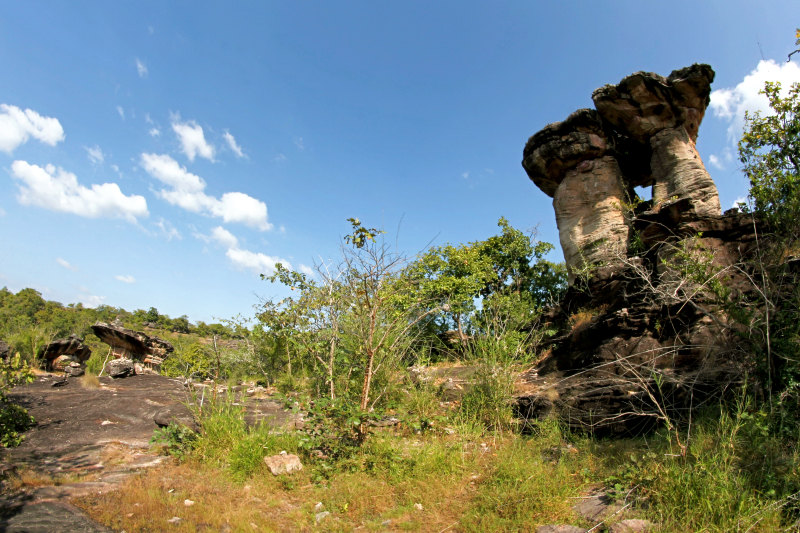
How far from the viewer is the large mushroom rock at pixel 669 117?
1133 cm

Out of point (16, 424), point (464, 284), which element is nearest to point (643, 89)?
point (464, 284)

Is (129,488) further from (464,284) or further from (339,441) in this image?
(464,284)

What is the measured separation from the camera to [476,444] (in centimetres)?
495

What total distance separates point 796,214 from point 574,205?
33.0 feet

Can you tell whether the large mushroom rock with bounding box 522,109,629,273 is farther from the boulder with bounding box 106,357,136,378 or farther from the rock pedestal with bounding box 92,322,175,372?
the rock pedestal with bounding box 92,322,175,372

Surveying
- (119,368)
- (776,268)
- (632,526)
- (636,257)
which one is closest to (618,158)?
(636,257)

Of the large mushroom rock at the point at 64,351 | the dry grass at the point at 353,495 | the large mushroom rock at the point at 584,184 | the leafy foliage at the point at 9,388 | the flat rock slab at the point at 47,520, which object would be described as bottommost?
the flat rock slab at the point at 47,520

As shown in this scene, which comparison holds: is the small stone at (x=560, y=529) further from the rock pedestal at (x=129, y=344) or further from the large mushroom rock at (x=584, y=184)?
the rock pedestal at (x=129, y=344)

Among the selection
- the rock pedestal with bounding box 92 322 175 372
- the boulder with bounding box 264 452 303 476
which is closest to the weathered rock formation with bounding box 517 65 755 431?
the boulder with bounding box 264 452 303 476

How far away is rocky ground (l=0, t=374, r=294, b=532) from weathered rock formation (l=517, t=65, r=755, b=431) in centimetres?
477

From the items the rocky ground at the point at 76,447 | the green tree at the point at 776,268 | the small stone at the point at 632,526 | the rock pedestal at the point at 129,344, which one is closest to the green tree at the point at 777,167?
the green tree at the point at 776,268

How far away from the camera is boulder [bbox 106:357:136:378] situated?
1397cm

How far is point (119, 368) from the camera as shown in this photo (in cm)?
1412

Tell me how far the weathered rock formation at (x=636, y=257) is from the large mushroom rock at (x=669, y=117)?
0.03 meters
